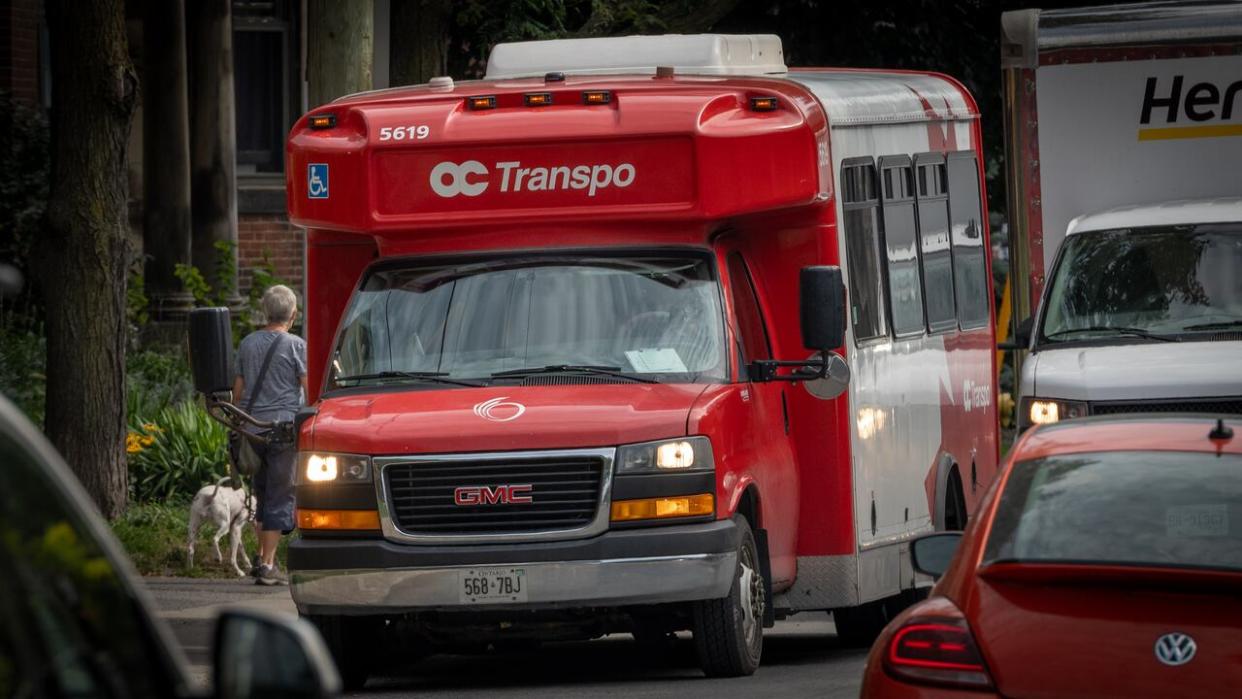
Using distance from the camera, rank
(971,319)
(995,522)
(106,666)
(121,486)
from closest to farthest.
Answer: (106,666) → (995,522) → (971,319) → (121,486)

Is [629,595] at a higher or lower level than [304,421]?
lower

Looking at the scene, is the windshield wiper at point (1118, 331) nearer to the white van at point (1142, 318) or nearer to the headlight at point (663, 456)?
the white van at point (1142, 318)

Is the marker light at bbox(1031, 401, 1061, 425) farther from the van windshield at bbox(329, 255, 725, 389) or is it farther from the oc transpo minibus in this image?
the van windshield at bbox(329, 255, 725, 389)

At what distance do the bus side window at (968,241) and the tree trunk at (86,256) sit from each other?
525cm

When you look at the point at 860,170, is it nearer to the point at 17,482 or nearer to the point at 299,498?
the point at 299,498

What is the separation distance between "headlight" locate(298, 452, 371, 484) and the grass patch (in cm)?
461

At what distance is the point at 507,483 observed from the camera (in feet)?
33.1

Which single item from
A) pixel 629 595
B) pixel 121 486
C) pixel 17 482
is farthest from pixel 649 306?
pixel 17 482

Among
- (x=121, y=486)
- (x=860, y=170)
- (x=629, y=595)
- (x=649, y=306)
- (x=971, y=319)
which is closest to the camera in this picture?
(x=629, y=595)

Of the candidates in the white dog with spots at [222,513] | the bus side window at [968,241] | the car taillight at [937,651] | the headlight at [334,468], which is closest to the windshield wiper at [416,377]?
the headlight at [334,468]

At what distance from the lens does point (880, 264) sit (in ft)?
40.4

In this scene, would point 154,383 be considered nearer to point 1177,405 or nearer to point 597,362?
point 597,362

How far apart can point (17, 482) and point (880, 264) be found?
29.9 ft

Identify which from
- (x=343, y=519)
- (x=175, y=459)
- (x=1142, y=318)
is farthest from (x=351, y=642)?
(x=175, y=459)
